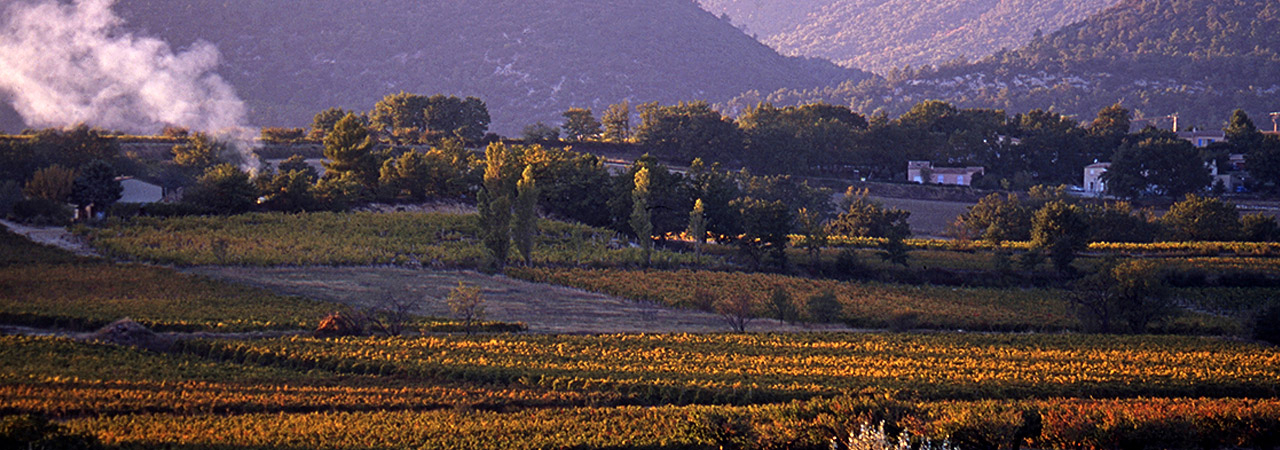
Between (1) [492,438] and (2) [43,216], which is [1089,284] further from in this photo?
(2) [43,216]

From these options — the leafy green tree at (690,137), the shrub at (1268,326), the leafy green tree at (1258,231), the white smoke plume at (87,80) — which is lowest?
the shrub at (1268,326)

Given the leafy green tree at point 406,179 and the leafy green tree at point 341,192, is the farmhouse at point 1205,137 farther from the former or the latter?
the leafy green tree at point 341,192

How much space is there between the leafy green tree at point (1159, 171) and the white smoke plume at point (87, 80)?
79.2 m

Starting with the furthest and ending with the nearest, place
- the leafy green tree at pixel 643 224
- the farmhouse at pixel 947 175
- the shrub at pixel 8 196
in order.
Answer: the farmhouse at pixel 947 175 < the leafy green tree at pixel 643 224 < the shrub at pixel 8 196

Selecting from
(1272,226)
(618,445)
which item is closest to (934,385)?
(618,445)

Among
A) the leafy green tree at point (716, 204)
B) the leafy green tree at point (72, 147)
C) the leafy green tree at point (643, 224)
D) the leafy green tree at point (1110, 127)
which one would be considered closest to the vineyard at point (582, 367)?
the leafy green tree at point (643, 224)

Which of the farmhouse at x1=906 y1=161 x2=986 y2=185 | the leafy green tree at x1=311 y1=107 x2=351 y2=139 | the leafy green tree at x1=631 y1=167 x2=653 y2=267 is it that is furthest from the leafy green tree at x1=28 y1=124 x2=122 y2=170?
the farmhouse at x1=906 y1=161 x2=986 y2=185

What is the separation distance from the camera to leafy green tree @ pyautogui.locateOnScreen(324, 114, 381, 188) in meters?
69.6

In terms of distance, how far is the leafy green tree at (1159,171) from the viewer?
90938 mm

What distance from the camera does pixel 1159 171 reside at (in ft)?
301

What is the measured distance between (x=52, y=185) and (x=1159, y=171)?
89898 millimetres

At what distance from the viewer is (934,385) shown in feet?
87.0

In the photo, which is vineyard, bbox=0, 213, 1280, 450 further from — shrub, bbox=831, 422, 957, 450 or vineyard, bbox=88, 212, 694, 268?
shrub, bbox=831, 422, 957, 450

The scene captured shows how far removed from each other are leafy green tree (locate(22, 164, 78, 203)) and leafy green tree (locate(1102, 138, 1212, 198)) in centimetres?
8467
